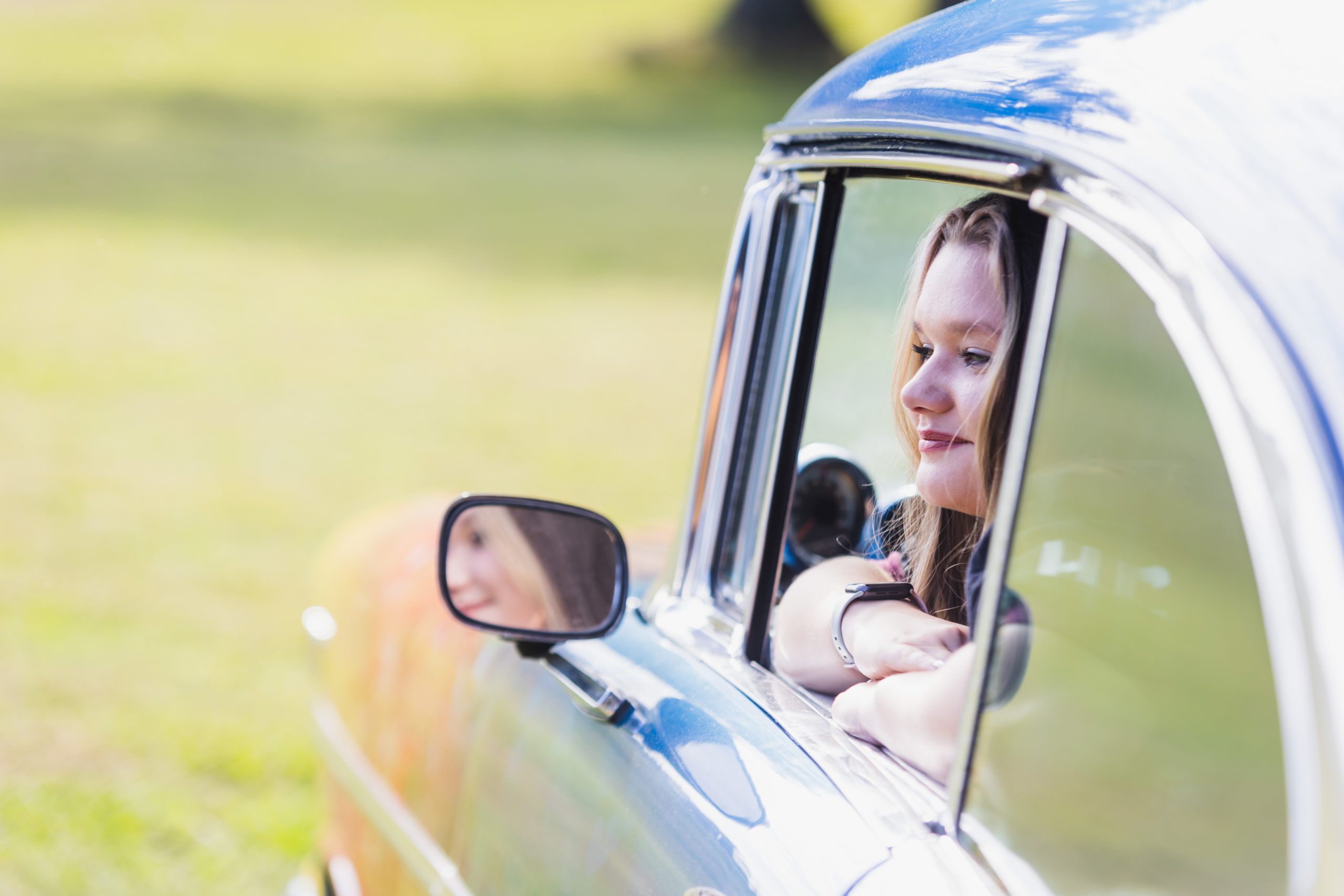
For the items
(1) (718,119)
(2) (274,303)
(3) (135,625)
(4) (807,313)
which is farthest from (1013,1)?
(1) (718,119)

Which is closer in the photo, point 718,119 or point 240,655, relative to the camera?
point 240,655

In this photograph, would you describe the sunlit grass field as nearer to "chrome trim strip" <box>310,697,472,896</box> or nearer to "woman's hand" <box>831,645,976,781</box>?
"chrome trim strip" <box>310,697,472,896</box>

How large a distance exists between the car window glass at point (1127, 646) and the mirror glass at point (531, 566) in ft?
2.94

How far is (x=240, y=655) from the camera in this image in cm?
607

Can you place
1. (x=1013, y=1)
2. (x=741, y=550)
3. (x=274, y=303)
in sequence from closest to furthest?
(x=1013, y=1), (x=741, y=550), (x=274, y=303)

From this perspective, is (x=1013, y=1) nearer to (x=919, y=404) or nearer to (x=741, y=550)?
(x=919, y=404)

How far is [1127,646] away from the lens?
0.99m

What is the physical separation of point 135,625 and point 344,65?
1544cm

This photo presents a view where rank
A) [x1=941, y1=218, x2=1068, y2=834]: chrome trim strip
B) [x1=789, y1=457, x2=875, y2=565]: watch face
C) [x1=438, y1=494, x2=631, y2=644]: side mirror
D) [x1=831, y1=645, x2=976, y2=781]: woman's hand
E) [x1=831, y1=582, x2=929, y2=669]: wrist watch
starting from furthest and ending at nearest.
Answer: [x1=438, y1=494, x2=631, y2=644]: side mirror → [x1=789, y1=457, x2=875, y2=565]: watch face → [x1=831, y1=582, x2=929, y2=669]: wrist watch → [x1=831, y1=645, x2=976, y2=781]: woman's hand → [x1=941, y1=218, x2=1068, y2=834]: chrome trim strip

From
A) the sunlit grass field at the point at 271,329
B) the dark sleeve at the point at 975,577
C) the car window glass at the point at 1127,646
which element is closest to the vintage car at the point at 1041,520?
the car window glass at the point at 1127,646

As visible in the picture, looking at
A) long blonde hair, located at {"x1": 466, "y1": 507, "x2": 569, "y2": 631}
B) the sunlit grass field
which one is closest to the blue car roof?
long blonde hair, located at {"x1": 466, "y1": 507, "x2": 569, "y2": 631}

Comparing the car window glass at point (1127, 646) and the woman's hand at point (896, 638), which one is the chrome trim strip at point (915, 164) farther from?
the woman's hand at point (896, 638)

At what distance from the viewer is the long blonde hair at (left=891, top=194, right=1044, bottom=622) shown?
1.30 m

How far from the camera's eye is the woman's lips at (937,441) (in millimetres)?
1359
